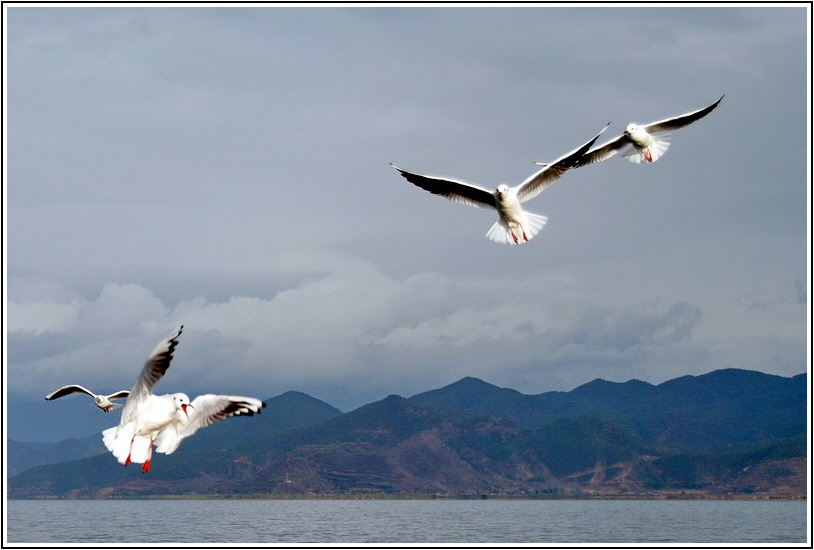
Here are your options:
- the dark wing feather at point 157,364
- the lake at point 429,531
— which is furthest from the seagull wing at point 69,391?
the lake at point 429,531

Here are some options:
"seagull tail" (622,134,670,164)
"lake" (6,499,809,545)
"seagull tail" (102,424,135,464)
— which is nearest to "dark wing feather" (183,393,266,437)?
"seagull tail" (102,424,135,464)

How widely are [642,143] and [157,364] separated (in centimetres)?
1415

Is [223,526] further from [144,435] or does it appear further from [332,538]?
[144,435]

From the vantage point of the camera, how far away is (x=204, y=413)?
66.4ft

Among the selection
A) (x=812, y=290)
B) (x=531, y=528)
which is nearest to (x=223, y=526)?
(x=531, y=528)

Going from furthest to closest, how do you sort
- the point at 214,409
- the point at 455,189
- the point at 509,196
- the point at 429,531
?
1. the point at 429,531
2. the point at 455,189
3. the point at 509,196
4. the point at 214,409

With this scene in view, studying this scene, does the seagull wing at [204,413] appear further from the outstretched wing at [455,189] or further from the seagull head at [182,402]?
the outstretched wing at [455,189]

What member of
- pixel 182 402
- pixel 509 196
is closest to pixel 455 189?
pixel 509 196

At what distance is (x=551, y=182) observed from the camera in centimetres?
2848

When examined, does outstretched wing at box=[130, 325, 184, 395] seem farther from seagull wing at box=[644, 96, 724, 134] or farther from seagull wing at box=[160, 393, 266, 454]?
seagull wing at box=[644, 96, 724, 134]

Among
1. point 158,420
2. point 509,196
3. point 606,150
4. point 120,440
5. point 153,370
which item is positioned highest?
point 606,150

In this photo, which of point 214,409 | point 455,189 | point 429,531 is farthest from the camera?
point 429,531

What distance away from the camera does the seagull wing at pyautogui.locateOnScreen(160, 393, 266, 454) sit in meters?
19.4

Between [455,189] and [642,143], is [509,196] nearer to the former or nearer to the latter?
[455,189]
